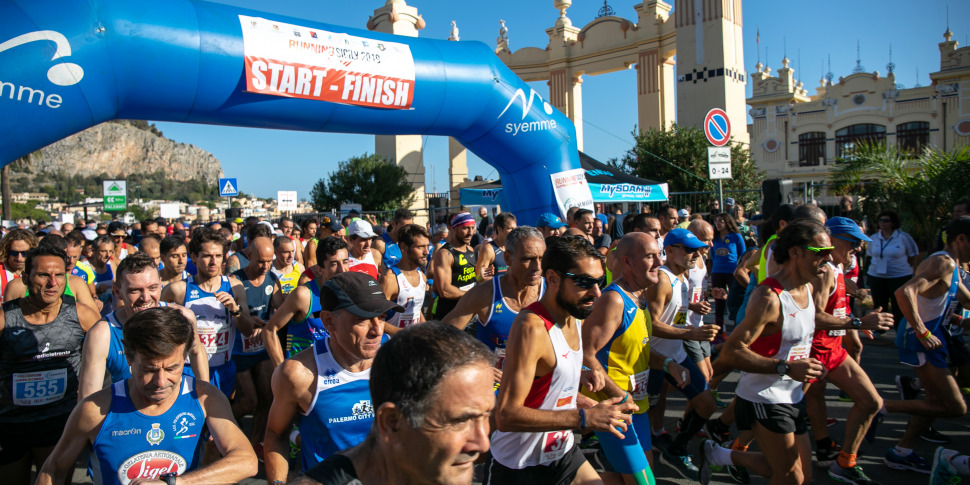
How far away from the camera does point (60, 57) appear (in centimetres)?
571

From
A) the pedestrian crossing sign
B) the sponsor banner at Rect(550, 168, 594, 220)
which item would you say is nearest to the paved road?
the sponsor banner at Rect(550, 168, 594, 220)

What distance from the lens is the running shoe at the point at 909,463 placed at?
4.44 metres

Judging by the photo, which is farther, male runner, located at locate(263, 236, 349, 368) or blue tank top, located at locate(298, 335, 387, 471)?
male runner, located at locate(263, 236, 349, 368)

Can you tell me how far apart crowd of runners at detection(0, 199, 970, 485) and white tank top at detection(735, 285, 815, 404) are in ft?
0.05

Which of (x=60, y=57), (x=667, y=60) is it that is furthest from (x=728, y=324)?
(x=667, y=60)

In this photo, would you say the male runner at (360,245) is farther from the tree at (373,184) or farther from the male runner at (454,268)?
the tree at (373,184)

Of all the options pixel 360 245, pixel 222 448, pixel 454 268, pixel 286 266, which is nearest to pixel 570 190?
pixel 454 268

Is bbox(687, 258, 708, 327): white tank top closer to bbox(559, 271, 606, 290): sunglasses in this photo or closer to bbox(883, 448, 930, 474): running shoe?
bbox(883, 448, 930, 474): running shoe

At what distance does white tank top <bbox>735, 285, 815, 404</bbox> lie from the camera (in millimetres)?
3572

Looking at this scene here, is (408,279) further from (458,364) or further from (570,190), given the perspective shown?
(570,190)

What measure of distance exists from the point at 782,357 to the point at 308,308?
3.14 metres

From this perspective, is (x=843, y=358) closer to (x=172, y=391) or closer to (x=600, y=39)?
(x=172, y=391)

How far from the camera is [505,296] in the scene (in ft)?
13.3

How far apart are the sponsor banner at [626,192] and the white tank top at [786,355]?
25.0 feet
